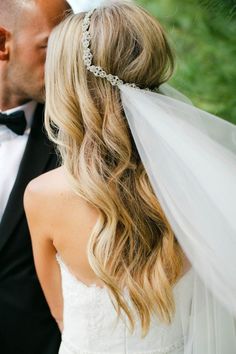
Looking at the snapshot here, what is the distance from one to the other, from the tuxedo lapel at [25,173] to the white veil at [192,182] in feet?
1.87

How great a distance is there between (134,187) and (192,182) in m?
0.18

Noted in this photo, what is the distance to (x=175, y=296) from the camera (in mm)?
1703

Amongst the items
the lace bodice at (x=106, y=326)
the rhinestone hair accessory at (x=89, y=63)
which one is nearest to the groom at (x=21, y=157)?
the lace bodice at (x=106, y=326)

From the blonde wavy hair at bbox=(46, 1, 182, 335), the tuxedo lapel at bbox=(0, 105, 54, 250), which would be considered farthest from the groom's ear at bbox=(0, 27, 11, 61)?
the blonde wavy hair at bbox=(46, 1, 182, 335)

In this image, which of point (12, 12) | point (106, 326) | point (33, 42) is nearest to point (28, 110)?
point (33, 42)

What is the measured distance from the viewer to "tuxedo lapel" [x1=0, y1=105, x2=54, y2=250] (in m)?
1.98

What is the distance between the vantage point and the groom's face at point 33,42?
2072 mm

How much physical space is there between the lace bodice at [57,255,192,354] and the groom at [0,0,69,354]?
29 centimetres

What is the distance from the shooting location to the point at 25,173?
6.57ft

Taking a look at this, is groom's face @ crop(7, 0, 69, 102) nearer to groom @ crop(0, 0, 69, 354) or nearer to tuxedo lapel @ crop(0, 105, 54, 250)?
groom @ crop(0, 0, 69, 354)

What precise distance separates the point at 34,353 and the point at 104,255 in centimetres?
79

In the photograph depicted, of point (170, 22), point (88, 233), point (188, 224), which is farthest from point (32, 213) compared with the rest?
point (170, 22)

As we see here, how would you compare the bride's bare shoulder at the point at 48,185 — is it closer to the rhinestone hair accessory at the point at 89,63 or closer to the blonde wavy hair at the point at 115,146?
the blonde wavy hair at the point at 115,146

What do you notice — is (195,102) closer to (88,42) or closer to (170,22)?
(170,22)
